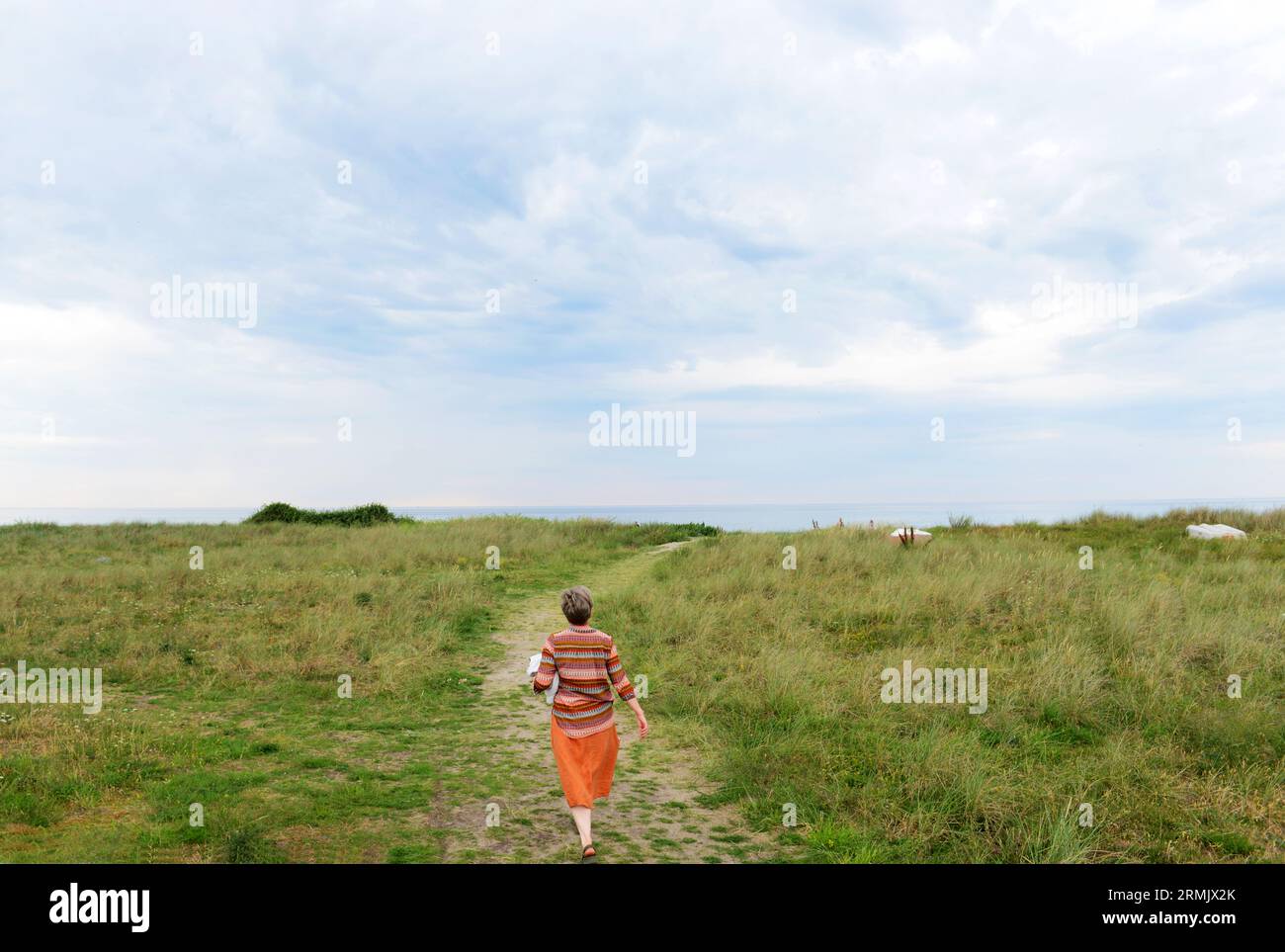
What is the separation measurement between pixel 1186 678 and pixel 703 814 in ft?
25.8

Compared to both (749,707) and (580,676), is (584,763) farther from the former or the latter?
(749,707)

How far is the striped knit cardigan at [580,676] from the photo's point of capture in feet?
19.5

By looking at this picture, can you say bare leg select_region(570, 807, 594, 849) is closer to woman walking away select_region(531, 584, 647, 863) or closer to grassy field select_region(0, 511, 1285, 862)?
woman walking away select_region(531, 584, 647, 863)

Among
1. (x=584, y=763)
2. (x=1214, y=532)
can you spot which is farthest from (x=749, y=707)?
(x=1214, y=532)

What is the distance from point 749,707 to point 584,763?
12.6ft

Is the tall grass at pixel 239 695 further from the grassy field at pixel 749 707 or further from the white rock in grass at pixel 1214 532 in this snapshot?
the white rock in grass at pixel 1214 532

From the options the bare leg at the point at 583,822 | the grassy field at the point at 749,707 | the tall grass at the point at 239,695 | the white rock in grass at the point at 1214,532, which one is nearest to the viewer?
the bare leg at the point at 583,822

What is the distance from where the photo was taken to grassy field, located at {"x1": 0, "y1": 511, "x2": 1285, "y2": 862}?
626cm

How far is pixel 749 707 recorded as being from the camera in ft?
30.4

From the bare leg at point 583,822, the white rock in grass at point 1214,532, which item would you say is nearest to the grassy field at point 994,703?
the bare leg at point 583,822

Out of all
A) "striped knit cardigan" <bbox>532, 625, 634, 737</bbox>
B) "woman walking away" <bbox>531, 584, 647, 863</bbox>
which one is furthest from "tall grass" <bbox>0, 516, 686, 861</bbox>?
"striped knit cardigan" <bbox>532, 625, 634, 737</bbox>

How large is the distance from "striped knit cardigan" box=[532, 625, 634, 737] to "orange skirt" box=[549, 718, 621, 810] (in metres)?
0.09
